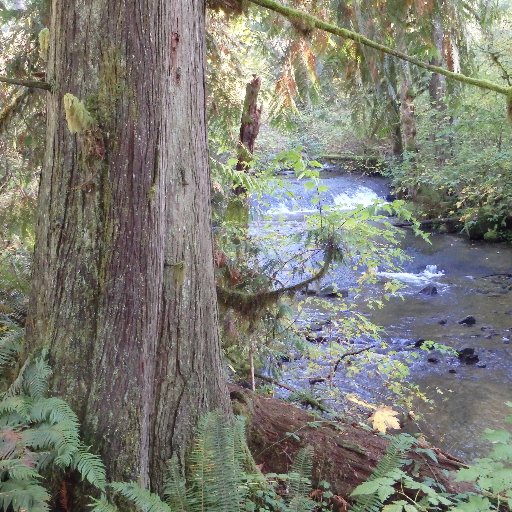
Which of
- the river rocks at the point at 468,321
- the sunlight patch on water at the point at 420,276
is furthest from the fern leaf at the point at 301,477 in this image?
the sunlight patch on water at the point at 420,276

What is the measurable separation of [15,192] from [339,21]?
3329 mm

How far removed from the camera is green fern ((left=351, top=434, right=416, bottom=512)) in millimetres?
2566

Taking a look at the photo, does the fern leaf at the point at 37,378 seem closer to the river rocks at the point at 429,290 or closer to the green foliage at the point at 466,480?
the green foliage at the point at 466,480

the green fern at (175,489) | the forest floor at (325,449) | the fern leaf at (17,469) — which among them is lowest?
the forest floor at (325,449)

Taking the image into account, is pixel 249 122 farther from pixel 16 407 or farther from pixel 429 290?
pixel 429 290

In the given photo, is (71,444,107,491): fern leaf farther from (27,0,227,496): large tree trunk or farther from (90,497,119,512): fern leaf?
(27,0,227,496): large tree trunk

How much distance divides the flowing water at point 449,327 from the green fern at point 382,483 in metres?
2.51

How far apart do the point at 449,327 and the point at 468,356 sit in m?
1.32

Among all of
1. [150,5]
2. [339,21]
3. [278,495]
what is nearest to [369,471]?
[278,495]

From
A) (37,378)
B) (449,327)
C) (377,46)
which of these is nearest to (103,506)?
(37,378)

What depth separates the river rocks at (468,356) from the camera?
8.99 m

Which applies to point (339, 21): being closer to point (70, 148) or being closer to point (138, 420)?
→ point (70, 148)

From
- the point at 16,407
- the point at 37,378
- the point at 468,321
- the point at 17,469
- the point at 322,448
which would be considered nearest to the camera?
the point at 17,469

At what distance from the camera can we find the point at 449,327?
10.3 m
